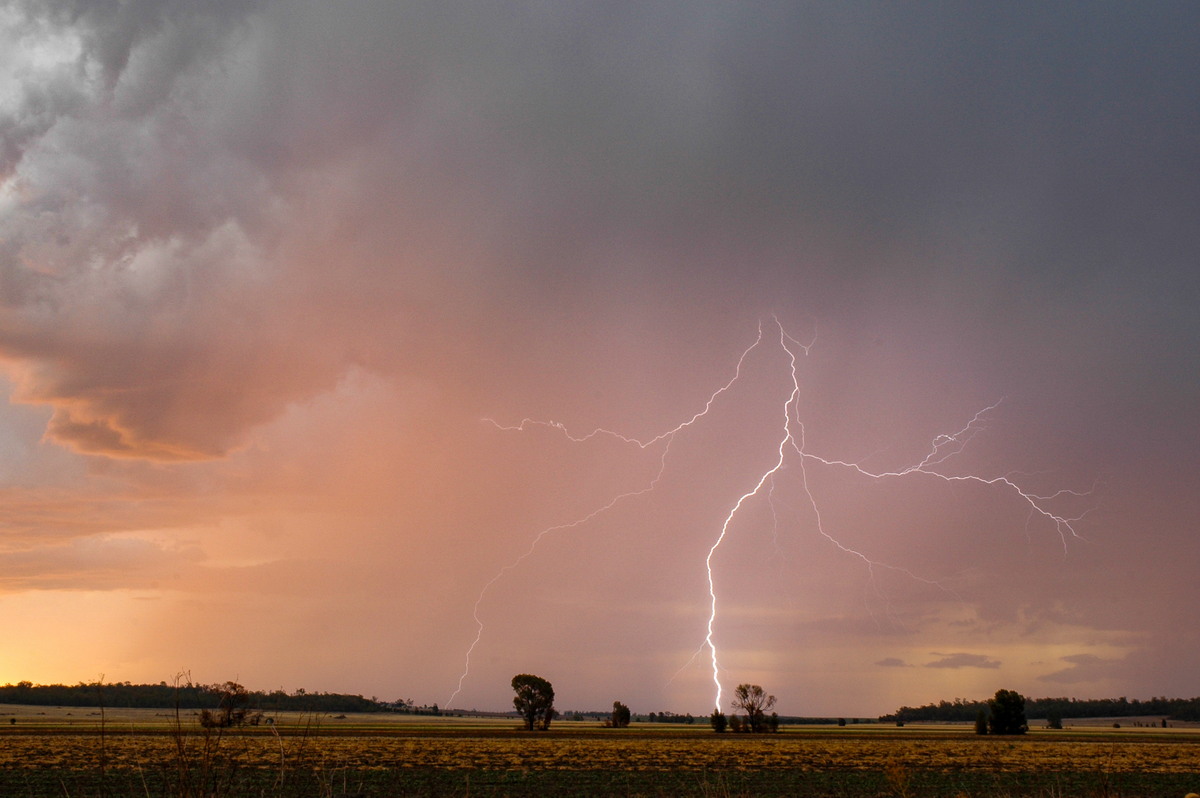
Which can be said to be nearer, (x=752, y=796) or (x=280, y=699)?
(x=280, y=699)

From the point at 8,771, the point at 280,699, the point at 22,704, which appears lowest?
the point at 22,704

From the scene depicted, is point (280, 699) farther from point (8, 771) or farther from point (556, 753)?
point (556, 753)

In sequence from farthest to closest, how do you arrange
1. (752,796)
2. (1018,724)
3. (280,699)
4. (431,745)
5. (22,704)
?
(22,704), (1018,724), (431,745), (752,796), (280,699)

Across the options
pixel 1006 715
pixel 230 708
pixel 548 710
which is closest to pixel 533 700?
pixel 548 710

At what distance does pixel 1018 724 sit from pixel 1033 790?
8002 cm

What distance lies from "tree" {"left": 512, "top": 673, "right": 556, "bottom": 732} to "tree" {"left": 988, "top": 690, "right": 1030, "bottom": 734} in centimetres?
5360

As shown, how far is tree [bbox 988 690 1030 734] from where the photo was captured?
95.7 metres

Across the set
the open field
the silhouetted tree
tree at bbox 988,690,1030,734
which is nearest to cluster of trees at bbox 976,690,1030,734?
tree at bbox 988,690,1030,734

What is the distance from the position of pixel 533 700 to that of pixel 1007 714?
57244mm

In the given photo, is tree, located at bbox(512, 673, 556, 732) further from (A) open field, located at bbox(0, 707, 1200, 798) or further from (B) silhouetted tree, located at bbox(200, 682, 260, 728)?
(B) silhouetted tree, located at bbox(200, 682, 260, 728)

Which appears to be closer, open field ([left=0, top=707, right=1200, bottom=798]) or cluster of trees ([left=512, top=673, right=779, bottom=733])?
open field ([left=0, top=707, right=1200, bottom=798])

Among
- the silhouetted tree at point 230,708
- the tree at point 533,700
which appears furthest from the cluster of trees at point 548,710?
the silhouetted tree at point 230,708

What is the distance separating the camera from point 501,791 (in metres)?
28.3

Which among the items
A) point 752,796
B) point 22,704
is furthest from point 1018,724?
point 22,704
